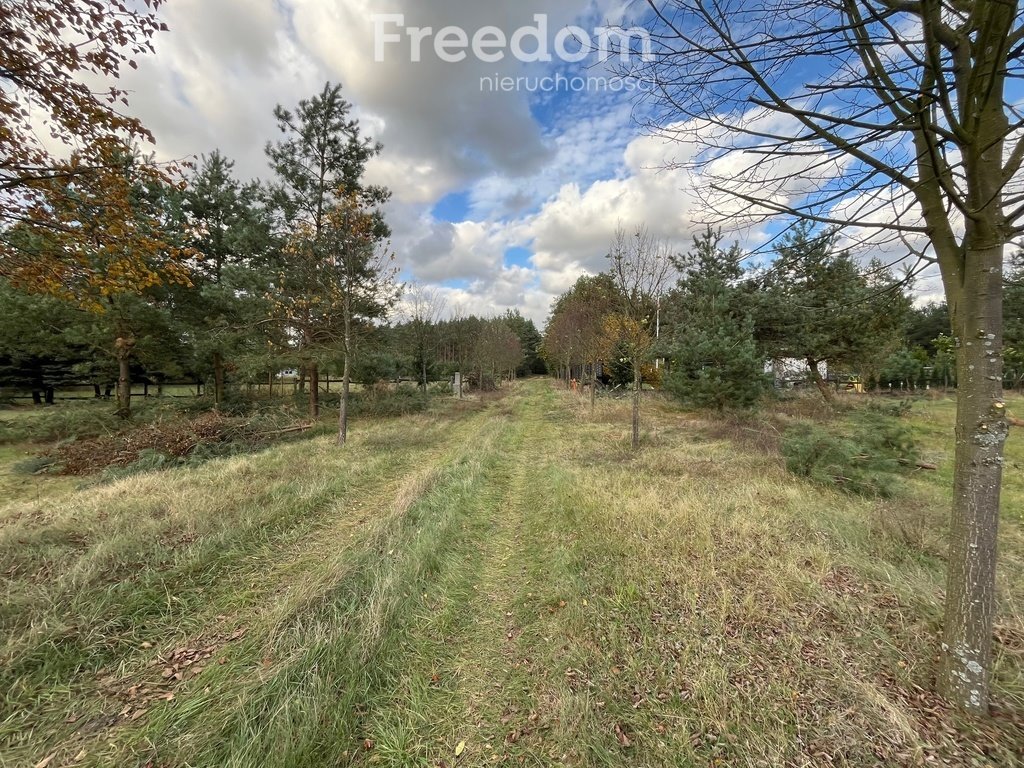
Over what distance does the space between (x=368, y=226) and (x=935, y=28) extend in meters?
11.1

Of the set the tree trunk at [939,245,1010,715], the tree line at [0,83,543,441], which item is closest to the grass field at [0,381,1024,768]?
the tree trunk at [939,245,1010,715]

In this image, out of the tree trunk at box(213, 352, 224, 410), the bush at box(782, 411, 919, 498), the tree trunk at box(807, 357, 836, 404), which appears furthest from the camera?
the tree trunk at box(807, 357, 836, 404)

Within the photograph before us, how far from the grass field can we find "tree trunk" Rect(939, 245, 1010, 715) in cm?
29

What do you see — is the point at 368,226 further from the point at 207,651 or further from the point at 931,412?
the point at 931,412

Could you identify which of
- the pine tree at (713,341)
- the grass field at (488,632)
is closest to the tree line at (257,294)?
the grass field at (488,632)

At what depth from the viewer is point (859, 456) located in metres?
6.13

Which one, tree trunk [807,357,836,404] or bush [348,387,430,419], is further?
bush [348,387,430,419]

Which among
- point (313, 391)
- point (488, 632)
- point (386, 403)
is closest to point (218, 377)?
point (313, 391)

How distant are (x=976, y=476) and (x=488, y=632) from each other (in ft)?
11.1

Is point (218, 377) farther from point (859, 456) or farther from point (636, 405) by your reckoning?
point (859, 456)

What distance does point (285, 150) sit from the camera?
517 inches

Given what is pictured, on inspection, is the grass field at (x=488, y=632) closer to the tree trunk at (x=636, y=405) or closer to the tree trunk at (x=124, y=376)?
the tree trunk at (x=636, y=405)

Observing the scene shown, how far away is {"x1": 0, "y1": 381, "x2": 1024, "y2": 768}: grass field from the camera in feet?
6.93

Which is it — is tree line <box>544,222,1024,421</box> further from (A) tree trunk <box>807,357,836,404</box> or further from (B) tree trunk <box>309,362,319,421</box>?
(B) tree trunk <box>309,362,319,421</box>
